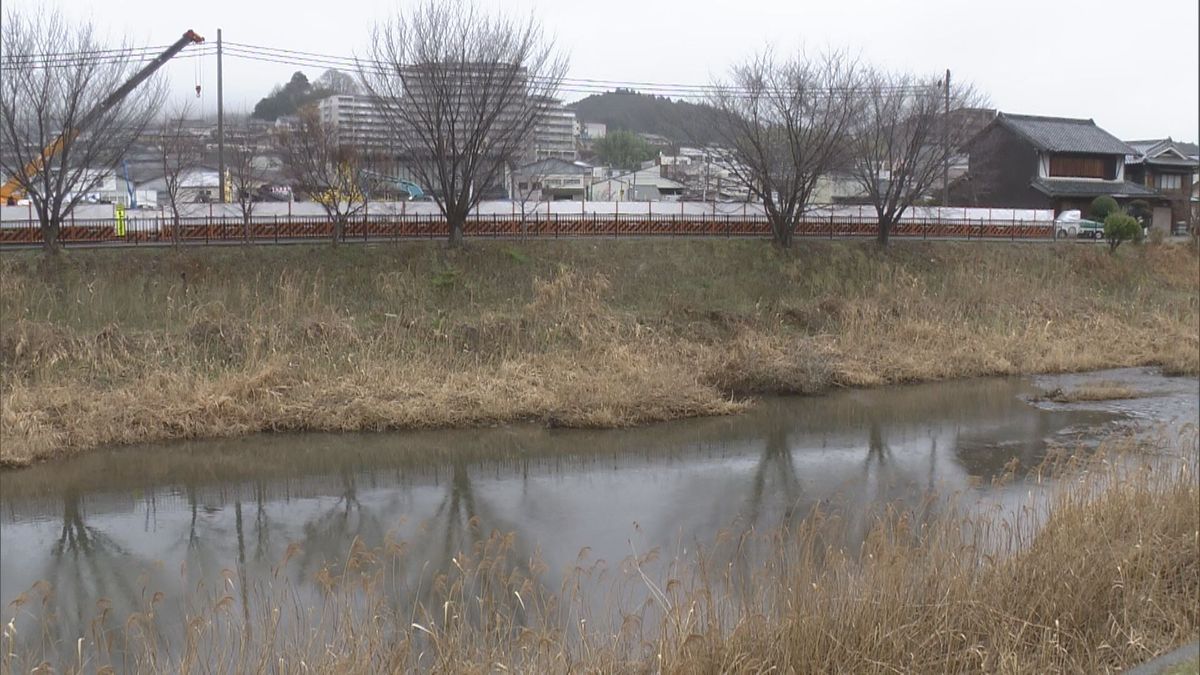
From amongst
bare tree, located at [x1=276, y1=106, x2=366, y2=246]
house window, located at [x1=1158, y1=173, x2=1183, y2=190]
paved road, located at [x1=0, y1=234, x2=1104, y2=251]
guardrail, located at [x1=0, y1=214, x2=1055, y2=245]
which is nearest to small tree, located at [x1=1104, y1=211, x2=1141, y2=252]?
guardrail, located at [x1=0, y1=214, x2=1055, y2=245]

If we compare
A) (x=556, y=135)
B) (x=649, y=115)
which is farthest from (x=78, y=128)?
(x=649, y=115)

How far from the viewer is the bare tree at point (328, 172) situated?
20.7 m

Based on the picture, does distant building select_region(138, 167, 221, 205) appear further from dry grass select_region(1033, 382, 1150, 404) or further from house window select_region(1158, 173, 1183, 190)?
house window select_region(1158, 173, 1183, 190)

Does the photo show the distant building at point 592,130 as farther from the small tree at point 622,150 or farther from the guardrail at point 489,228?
the guardrail at point 489,228

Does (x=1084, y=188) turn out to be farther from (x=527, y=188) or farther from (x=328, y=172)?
(x=328, y=172)

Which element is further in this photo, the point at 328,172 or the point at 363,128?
A: the point at 363,128

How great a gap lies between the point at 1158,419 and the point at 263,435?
13.7 metres

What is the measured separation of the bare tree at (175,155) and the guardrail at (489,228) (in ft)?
1.39

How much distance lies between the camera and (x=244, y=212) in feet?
66.2

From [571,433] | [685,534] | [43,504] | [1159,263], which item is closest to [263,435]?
[43,504]

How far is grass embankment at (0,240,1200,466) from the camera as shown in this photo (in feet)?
44.5

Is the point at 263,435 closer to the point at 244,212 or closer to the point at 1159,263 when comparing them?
the point at 244,212

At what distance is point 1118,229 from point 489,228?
1844 centimetres

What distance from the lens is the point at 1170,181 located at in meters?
42.5
